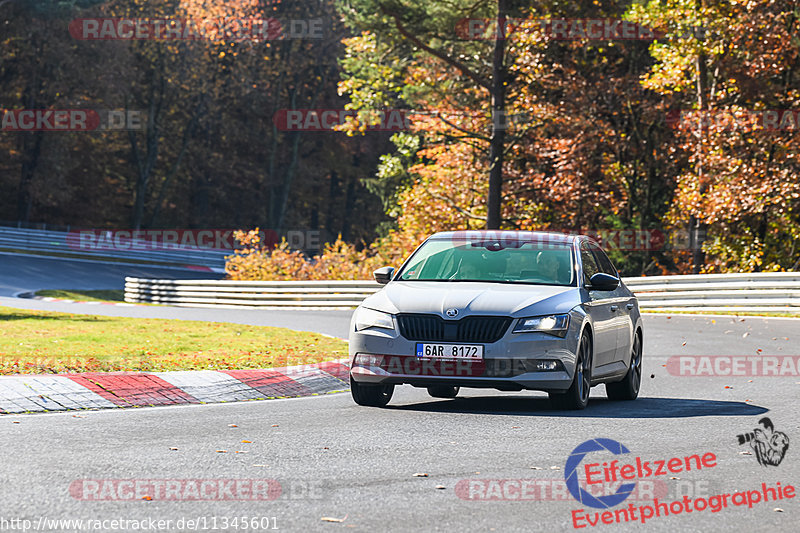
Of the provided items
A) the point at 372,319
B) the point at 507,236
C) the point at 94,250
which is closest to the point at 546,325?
the point at 372,319

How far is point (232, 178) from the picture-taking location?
76.1 meters

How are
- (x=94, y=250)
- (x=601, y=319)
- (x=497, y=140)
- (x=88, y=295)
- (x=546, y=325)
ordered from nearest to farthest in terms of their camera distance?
(x=546, y=325) → (x=601, y=319) → (x=497, y=140) → (x=88, y=295) → (x=94, y=250)

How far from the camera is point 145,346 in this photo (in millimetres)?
16688

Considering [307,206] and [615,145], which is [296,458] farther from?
[307,206]

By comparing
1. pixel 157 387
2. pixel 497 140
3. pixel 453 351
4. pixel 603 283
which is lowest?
pixel 157 387

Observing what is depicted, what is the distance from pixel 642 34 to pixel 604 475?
32.5 m

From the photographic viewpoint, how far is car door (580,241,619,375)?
11.6m

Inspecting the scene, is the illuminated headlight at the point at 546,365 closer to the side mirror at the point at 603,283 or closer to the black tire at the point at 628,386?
the side mirror at the point at 603,283

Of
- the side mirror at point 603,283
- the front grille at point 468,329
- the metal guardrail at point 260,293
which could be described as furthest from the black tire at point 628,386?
the metal guardrail at point 260,293

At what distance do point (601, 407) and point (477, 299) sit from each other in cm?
190

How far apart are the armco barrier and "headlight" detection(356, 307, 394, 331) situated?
16.9 m

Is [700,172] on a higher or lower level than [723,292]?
higher

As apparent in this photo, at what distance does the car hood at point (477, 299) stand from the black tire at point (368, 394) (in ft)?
2.51

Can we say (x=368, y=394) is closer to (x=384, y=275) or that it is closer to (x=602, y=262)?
(x=384, y=275)
